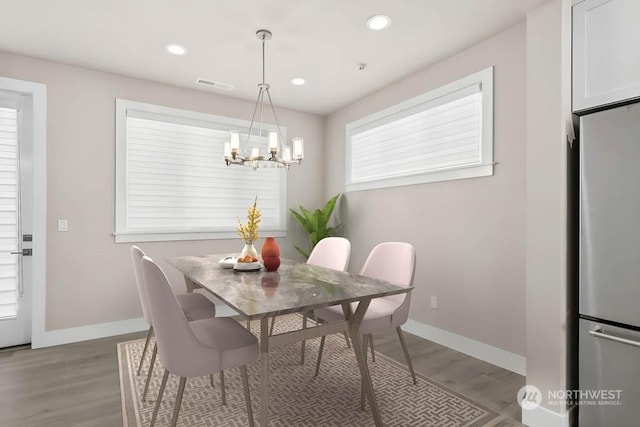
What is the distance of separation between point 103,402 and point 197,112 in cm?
290

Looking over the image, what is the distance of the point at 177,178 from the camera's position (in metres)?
3.76

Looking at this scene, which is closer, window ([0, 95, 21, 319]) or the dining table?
the dining table

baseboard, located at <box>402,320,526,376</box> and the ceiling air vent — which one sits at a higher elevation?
the ceiling air vent

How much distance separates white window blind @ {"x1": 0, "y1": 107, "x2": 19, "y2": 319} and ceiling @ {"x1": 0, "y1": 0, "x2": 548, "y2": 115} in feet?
2.21

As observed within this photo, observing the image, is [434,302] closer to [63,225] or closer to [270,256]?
[270,256]

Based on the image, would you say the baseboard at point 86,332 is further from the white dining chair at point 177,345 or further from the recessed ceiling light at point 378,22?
the recessed ceiling light at point 378,22

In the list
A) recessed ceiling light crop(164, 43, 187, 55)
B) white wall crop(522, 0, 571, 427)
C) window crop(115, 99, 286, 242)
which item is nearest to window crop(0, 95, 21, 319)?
window crop(115, 99, 286, 242)

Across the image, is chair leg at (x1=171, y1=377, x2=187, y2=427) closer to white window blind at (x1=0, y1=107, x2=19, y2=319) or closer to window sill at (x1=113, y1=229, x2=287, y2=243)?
window sill at (x1=113, y1=229, x2=287, y2=243)

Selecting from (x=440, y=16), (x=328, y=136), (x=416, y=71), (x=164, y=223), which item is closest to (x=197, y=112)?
(x=164, y=223)

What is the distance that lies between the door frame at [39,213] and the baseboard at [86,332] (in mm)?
11

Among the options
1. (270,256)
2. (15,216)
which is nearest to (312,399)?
(270,256)

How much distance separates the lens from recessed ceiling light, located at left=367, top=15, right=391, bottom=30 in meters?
2.42

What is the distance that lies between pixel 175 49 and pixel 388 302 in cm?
273

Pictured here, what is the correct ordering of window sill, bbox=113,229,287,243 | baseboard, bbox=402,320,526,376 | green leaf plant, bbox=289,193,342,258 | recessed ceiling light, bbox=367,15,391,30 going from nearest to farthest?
recessed ceiling light, bbox=367,15,391,30 → baseboard, bbox=402,320,526,376 → window sill, bbox=113,229,287,243 → green leaf plant, bbox=289,193,342,258
